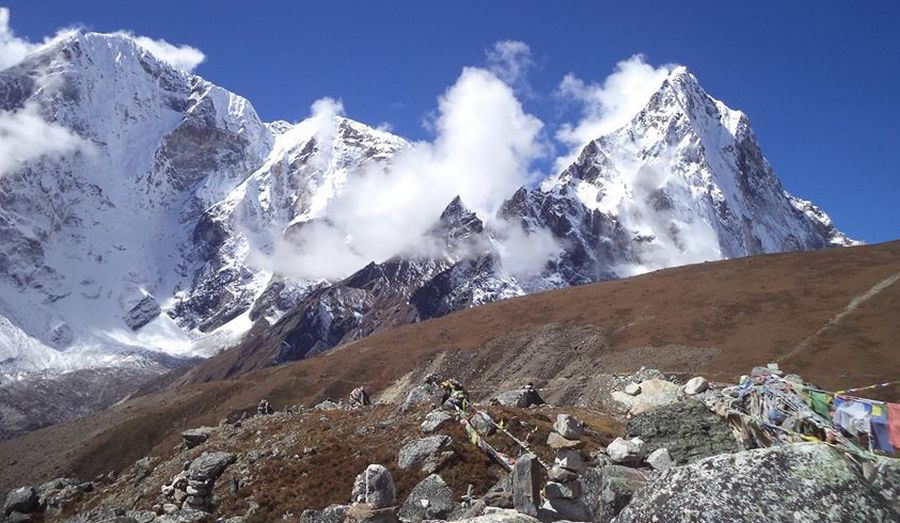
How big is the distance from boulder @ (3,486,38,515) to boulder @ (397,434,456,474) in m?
21.1

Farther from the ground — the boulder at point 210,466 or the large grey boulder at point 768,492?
the large grey boulder at point 768,492

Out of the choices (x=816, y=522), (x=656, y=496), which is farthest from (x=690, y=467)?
(x=816, y=522)

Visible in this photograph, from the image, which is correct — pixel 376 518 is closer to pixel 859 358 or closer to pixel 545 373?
pixel 859 358

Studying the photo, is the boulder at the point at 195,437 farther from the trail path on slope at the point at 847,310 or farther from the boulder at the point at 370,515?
the trail path on slope at the point at 847,310

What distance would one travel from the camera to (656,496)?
864 cm

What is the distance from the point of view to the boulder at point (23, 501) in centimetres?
3288

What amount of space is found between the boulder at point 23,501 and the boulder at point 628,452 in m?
28.8

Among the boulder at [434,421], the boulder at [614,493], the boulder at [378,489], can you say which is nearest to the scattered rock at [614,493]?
the boulder at [614,493]

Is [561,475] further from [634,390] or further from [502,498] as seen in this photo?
[634,390]

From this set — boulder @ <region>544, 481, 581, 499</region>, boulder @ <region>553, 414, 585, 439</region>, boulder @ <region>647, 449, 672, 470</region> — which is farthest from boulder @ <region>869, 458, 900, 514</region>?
boulder @ <region>553, 414, 585, 439</region>

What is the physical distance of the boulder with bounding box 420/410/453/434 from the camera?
996 inches

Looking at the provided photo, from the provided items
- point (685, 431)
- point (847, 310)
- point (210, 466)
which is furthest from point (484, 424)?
point (847, 310)

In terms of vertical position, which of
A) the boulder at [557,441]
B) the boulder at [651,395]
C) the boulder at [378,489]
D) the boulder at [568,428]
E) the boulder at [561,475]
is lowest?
the boulder at [378,489]

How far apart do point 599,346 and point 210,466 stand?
58.8m
